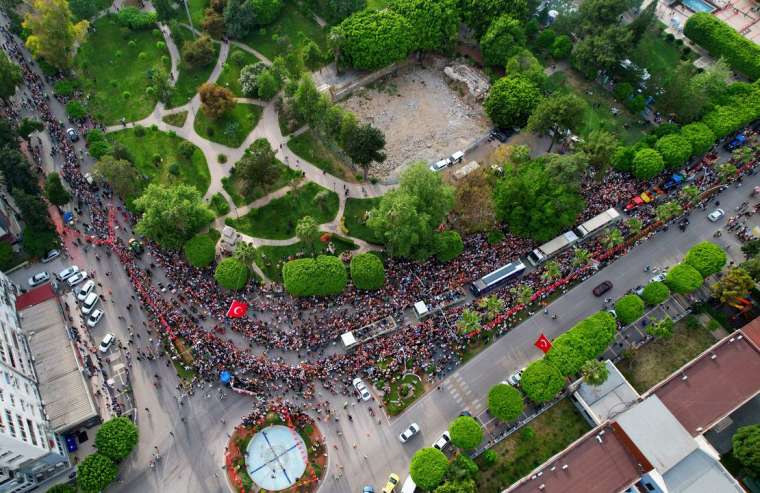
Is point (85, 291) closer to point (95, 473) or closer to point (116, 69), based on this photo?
point (95, 473)

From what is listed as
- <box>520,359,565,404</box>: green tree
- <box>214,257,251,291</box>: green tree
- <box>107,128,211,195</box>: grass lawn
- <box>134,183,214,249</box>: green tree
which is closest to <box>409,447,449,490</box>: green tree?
<box>520,359,565,404</box>: green tree

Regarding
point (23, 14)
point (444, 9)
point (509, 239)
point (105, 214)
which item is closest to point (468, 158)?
point (509, 239)

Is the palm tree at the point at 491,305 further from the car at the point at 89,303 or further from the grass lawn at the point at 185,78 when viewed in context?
the grass lawn at the point at 185,78

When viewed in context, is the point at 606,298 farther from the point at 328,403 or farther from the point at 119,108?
the point at 119,108

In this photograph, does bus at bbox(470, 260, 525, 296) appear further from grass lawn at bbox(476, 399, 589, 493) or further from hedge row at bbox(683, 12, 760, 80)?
hedge row at bbox(683, 12, 760, 80)

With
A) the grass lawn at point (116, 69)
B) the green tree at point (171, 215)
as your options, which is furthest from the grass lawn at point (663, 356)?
the grass lawn at point (116, 69)

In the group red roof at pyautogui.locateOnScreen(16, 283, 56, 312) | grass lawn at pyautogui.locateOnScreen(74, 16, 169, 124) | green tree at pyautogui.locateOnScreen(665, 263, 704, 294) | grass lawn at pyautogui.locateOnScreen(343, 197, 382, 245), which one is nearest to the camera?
red roof at pyautogui.locateOnScreen(16, 283, 56, 312)
